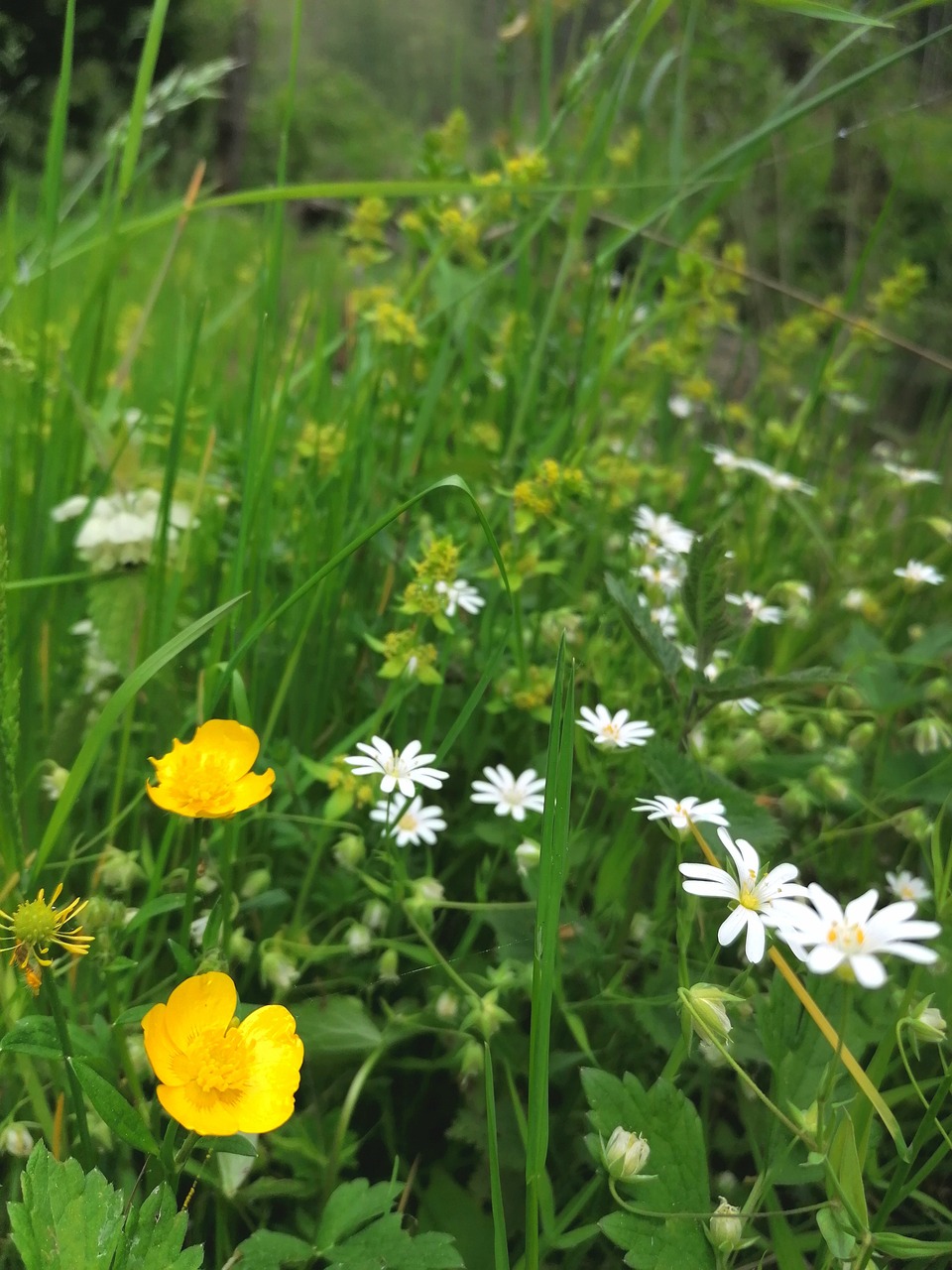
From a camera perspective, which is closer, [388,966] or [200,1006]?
[200,1006]

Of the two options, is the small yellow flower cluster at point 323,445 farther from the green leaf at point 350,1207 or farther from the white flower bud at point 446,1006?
the green leaf at point 350,1207

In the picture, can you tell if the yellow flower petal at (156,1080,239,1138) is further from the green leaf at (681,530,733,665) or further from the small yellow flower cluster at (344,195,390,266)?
the small yellow flower cluster at (344,195,390,266)

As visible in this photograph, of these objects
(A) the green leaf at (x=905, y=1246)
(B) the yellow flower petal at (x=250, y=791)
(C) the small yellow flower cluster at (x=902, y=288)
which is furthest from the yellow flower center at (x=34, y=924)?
(C) the small yellow flower cluster at (x=902, y=288)

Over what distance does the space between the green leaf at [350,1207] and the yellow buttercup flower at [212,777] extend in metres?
0.24

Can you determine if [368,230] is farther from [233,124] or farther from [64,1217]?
[233,124]

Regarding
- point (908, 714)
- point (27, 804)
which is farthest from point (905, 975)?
point (27, 804)

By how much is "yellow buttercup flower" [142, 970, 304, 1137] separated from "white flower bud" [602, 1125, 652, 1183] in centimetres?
18

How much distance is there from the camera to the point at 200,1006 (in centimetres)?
49

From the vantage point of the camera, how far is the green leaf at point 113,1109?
0.44 m

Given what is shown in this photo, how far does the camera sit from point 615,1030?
0.69 metres

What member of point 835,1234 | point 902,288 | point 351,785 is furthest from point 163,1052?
point 902,288

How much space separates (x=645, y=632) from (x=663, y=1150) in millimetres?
338

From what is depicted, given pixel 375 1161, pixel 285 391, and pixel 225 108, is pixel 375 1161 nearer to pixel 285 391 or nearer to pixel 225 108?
pixel 285 391

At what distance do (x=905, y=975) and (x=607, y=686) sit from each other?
35 centimetres
